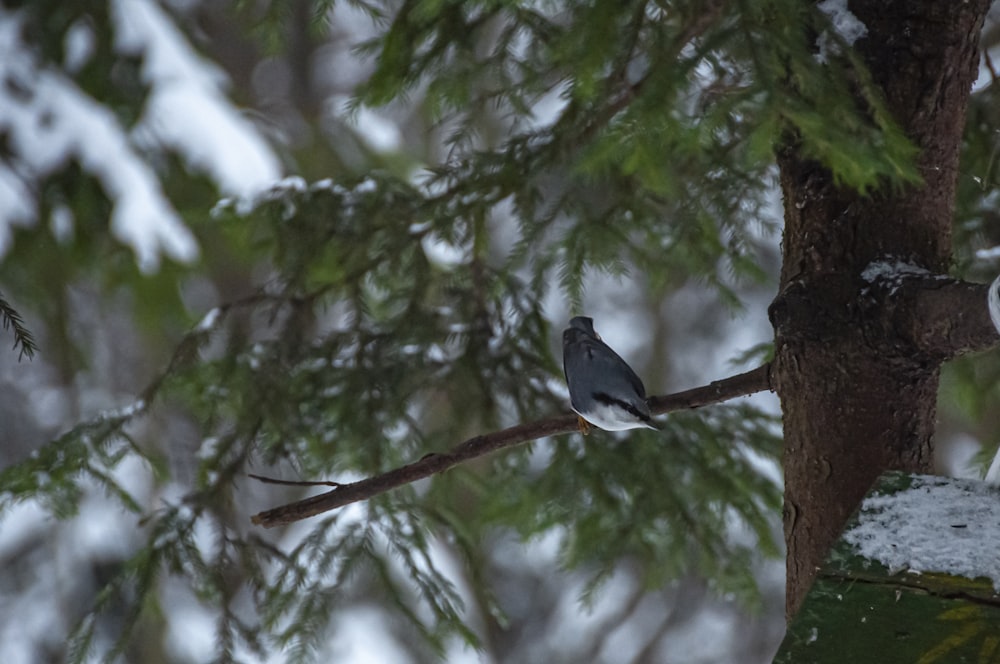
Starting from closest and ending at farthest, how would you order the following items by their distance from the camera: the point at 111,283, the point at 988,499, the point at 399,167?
the point at 988,499
the point at 111,283
the point at 399,167

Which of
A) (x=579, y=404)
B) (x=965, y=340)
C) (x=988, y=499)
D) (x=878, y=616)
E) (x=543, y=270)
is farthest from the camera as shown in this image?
(x=543, y=270)

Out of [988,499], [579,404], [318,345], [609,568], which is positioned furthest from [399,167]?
[988,499]

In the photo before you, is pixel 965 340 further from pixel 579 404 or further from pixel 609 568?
pixel 609 568

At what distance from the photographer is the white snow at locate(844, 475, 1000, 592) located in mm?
1272

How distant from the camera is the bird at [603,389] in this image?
5.19 feet

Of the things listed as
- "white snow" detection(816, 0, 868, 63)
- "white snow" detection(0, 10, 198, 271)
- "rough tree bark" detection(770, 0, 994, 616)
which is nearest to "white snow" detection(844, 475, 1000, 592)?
"rough tree bark" detection(770, 0, 994, 616)

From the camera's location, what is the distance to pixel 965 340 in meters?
1.54

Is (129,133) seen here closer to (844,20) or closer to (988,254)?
(844,20)

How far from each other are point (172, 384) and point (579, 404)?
63.7 inches

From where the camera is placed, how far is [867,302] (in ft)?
5.44

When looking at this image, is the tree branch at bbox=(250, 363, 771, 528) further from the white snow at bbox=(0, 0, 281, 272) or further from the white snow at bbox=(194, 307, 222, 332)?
the white snow at bbox=(194, 307, 222, 332)

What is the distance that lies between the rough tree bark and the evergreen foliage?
17.7 inches

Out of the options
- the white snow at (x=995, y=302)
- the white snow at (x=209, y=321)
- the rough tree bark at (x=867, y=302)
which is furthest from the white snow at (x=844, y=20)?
the white snow at (x=209, y=321)

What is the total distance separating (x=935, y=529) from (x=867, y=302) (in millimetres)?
481
